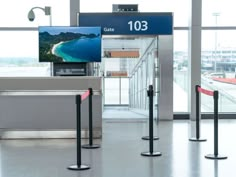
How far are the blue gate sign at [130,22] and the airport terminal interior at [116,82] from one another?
0.02m

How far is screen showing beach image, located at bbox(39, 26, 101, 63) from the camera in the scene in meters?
10.1

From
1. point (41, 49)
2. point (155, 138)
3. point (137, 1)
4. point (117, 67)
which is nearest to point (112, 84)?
point (117, 67)

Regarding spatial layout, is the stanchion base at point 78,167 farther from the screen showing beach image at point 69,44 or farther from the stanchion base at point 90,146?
the screen showing beach image at point 69,44

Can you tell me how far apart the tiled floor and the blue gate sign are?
2.48 meters

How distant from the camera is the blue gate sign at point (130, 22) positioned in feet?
34.2

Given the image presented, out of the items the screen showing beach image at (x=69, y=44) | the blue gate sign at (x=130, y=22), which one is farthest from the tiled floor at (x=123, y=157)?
the blue gate sign at (x=130, y=22)

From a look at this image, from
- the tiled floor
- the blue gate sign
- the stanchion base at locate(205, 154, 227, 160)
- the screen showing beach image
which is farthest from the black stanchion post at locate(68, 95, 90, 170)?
the blue gate sign

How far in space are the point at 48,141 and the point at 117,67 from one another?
556 cm

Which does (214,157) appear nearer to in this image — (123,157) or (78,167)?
(123,157)

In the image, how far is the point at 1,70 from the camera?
11.6 metres

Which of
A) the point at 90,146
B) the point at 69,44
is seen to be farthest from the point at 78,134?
the point at 69,44

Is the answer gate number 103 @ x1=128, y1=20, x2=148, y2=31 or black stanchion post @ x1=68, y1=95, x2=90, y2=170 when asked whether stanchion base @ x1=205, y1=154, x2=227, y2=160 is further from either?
gate number 103 @ x1=128, y1=20, x2=148, y2=31

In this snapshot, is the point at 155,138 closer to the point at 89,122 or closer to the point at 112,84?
the point at 89,122

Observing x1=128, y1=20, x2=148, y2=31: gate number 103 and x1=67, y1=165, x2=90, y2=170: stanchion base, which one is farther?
x1=128, y1=20, x2=148, y2=31: gate number 103
